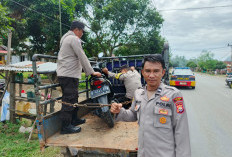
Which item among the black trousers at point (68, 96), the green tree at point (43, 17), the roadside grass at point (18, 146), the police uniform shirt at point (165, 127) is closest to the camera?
the police uniform shirt at point (165, 127)

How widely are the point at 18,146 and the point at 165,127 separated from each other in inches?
145

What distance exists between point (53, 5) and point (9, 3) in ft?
9.53

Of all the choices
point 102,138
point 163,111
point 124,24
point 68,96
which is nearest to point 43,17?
point 124,24

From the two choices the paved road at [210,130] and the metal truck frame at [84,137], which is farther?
the paved road at [210,130]

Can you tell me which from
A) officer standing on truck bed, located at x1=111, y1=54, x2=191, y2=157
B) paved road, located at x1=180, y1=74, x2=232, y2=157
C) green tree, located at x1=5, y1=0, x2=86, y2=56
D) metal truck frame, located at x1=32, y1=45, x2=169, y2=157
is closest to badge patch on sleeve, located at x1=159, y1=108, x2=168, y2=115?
officer standing on truck bed, located at x1=111, y1=54, x2=191, y2=157

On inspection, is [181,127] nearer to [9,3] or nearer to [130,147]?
[130,147]

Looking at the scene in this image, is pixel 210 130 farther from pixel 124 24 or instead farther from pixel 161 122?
pixel 124 24

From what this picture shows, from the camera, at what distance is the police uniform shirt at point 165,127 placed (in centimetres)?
147

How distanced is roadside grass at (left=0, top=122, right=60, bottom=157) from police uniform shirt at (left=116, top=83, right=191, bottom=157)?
269cm

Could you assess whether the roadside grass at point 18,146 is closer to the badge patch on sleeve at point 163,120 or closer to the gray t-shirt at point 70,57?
the gray t-shirt at point 70,57

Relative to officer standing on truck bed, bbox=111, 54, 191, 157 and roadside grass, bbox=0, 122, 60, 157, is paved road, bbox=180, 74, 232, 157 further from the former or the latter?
roadside grass, bbox=0, 122, 60, 157

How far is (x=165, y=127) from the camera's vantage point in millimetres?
1495

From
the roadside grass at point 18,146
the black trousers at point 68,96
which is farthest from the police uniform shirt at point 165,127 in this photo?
the roadside grass at point 18,146

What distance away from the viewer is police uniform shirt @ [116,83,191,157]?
1473 mm
